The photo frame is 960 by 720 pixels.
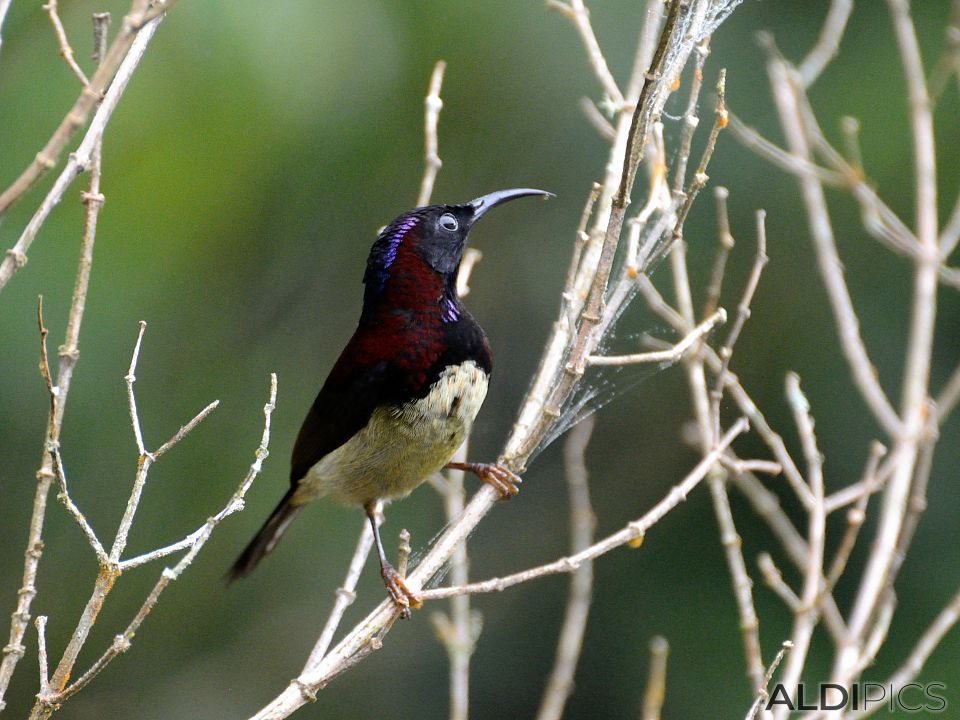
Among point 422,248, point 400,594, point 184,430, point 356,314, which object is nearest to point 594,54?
point 422,248

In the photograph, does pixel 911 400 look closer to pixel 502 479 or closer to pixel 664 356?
pixel 664 356

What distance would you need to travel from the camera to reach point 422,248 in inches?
151

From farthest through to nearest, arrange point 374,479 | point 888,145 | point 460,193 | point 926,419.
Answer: point 460,193 < point 888,145 < point 374,479 < point 926,419

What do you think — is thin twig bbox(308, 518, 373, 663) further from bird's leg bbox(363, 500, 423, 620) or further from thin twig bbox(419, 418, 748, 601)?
thin twig bbox(419, 418, 748, 601)

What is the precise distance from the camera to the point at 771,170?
5.58 m

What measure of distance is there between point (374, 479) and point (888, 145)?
9.65ft

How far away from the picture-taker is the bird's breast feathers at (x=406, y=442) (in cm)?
362

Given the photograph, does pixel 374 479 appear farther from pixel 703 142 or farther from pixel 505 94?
pixel 505 94

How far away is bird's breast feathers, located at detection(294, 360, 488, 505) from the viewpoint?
3.62 meters

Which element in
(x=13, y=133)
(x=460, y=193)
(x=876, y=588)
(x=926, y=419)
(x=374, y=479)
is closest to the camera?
(x=876, y=588)

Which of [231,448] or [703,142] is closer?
[703,142]

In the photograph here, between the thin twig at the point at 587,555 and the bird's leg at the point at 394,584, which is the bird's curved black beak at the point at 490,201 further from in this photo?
the thin twig at the point at 587,555

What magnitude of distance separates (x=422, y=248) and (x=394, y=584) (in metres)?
1.07

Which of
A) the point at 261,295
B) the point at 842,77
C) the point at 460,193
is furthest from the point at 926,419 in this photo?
the point at 261,295
